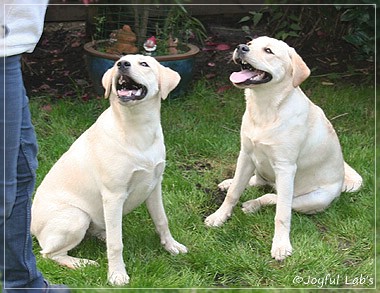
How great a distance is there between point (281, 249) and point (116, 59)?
2534 millimetres

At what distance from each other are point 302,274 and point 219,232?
581 mm

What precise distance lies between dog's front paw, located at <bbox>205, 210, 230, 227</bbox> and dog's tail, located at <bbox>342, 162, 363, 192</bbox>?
82 cm

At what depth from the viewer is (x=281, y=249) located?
356cm

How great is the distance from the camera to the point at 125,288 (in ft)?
10.4

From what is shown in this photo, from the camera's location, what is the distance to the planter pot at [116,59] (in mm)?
5539

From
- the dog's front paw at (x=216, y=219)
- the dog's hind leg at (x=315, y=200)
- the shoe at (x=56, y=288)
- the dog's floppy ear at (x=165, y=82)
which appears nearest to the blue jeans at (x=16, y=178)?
the shoe at (x=56, y=288)

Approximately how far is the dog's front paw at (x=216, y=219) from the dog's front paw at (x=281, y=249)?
0.40m

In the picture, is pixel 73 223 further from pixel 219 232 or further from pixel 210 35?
pixel 210 35

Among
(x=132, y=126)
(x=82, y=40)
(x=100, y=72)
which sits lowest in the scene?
(x=82, y=40)

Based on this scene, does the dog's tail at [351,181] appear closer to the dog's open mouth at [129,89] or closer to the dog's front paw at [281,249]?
the dog's front paw at [281,249]

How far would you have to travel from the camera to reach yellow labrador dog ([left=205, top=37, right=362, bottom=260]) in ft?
11.8

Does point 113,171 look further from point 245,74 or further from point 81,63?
point 81,63

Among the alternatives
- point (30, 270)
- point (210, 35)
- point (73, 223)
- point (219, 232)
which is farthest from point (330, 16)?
point (30, 270)

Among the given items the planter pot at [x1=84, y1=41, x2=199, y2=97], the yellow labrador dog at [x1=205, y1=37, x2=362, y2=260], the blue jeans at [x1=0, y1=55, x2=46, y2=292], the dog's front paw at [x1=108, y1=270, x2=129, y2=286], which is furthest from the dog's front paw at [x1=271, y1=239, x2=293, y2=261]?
the planter pot at [x1=84, y1=41, x2=199, y2=97]
